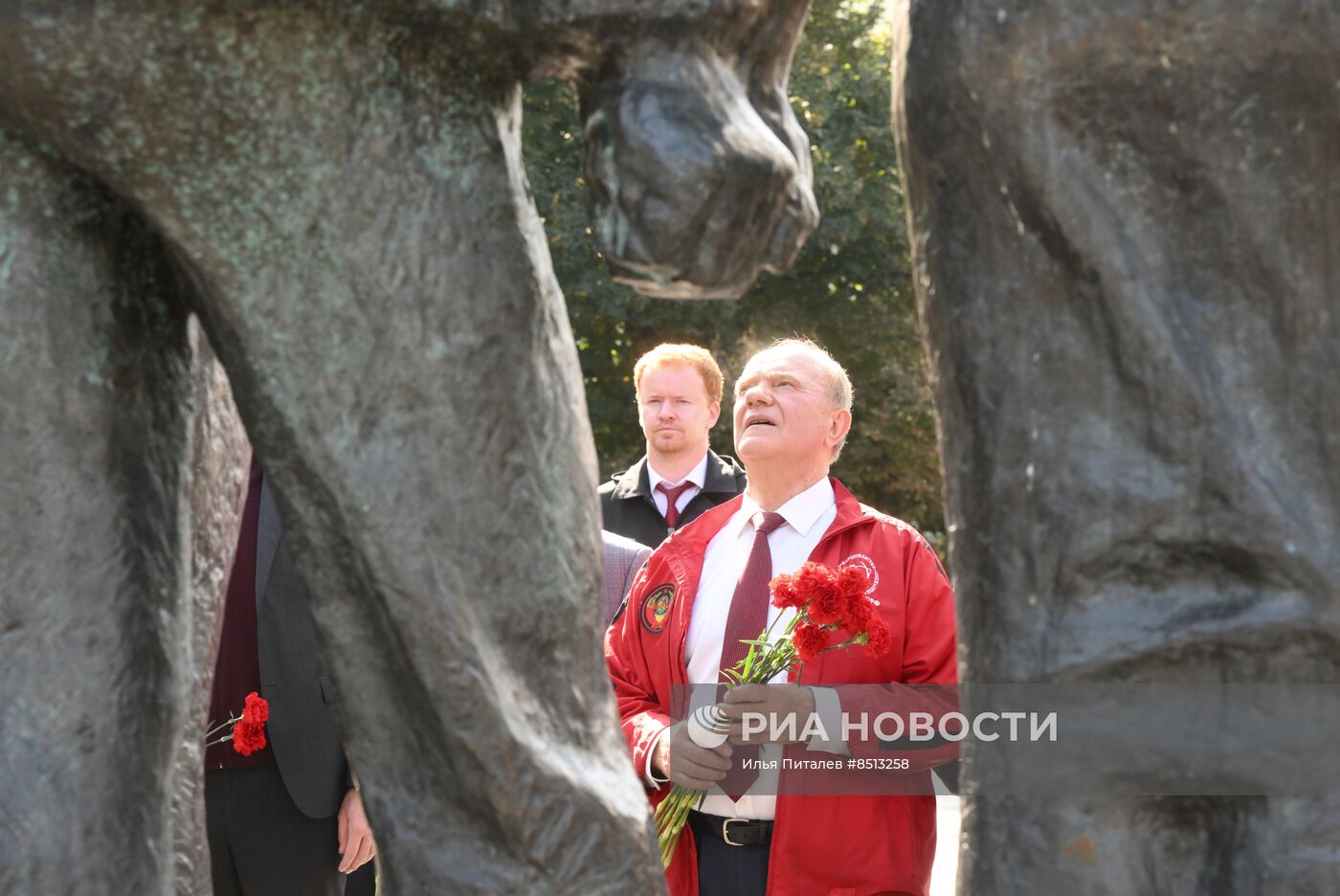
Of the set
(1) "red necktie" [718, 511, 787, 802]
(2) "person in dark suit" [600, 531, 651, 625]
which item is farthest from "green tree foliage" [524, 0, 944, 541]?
(1) "red necktie" [718, 511, 787, 802]

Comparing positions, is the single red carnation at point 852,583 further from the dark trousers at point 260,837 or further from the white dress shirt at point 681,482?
the white dress shirt at point 681,482

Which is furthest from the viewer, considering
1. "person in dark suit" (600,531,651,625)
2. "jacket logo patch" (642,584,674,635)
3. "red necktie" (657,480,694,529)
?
"red necktie" (657,480,694,529)

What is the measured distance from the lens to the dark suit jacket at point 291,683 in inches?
173

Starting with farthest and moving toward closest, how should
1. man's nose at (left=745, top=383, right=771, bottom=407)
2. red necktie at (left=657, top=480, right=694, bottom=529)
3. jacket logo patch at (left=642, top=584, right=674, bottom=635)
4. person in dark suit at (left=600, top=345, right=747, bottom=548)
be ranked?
red necktie at (left=657, top=480, right=694, bottom=529), person in dark suit at (left=600, top=345, right=747, bottom=548), man's nose at (left=745, top=383, right=771, bottom=407), jacket logo patch at (left=642, top=584, right=674, bottom=635)

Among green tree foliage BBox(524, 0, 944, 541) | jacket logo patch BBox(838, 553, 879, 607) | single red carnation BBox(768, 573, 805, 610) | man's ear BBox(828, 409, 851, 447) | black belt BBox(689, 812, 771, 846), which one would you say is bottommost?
black belt BBox(689, 812, 771, 846)

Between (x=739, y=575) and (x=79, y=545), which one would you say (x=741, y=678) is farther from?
(x=79, y=545)

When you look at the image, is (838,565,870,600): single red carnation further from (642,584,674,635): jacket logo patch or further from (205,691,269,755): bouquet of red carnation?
(205,691,269,755): bouquet of red carnation

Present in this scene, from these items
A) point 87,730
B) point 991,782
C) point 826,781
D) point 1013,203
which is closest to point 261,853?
point 826,781

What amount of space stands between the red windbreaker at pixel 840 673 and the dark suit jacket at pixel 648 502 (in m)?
1.55

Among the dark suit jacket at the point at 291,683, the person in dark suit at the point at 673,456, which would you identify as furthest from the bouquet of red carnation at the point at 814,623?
the person in dark suit at the point at 673,456

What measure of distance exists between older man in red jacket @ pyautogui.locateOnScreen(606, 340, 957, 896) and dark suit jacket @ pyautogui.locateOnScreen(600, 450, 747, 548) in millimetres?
1407

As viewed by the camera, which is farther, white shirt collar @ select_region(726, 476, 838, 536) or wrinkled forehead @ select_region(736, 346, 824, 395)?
wrinkled forehead @ select_region(736, 346, 824, 395)

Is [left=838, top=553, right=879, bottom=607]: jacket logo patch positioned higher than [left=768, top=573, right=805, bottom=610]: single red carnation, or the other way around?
[left=838, top=553, right=879, bottom=607]: jacket logo patch

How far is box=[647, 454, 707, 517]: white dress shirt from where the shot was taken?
19.0ft
